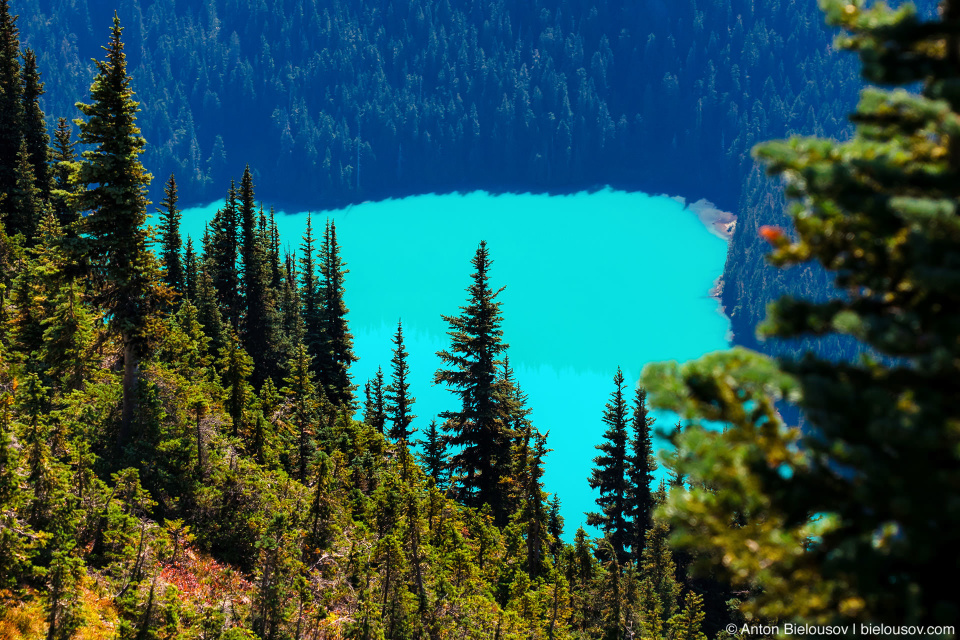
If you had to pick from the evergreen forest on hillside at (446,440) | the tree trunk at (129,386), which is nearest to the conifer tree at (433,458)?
the evergreen forest on hillside at (446,440)

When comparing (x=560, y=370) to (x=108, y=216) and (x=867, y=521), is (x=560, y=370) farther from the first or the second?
(x=867, y=521)

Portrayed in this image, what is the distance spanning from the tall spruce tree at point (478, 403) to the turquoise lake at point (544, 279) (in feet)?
178

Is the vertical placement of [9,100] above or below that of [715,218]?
below

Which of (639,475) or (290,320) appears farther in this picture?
(290,320)

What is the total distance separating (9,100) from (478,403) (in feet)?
124

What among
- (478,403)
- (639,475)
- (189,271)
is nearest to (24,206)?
(189,271)

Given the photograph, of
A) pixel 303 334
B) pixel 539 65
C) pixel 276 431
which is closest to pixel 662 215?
pixel 539 65

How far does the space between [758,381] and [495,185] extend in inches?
6618

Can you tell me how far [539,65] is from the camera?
590 ft

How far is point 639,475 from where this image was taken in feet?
133

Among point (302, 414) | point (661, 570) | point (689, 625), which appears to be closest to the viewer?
point (689, 625)

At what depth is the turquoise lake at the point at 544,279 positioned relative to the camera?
110 m

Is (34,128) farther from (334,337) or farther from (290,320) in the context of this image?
(334,337)

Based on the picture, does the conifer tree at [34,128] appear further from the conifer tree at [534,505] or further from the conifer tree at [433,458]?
the conifer tree at [534,505]
